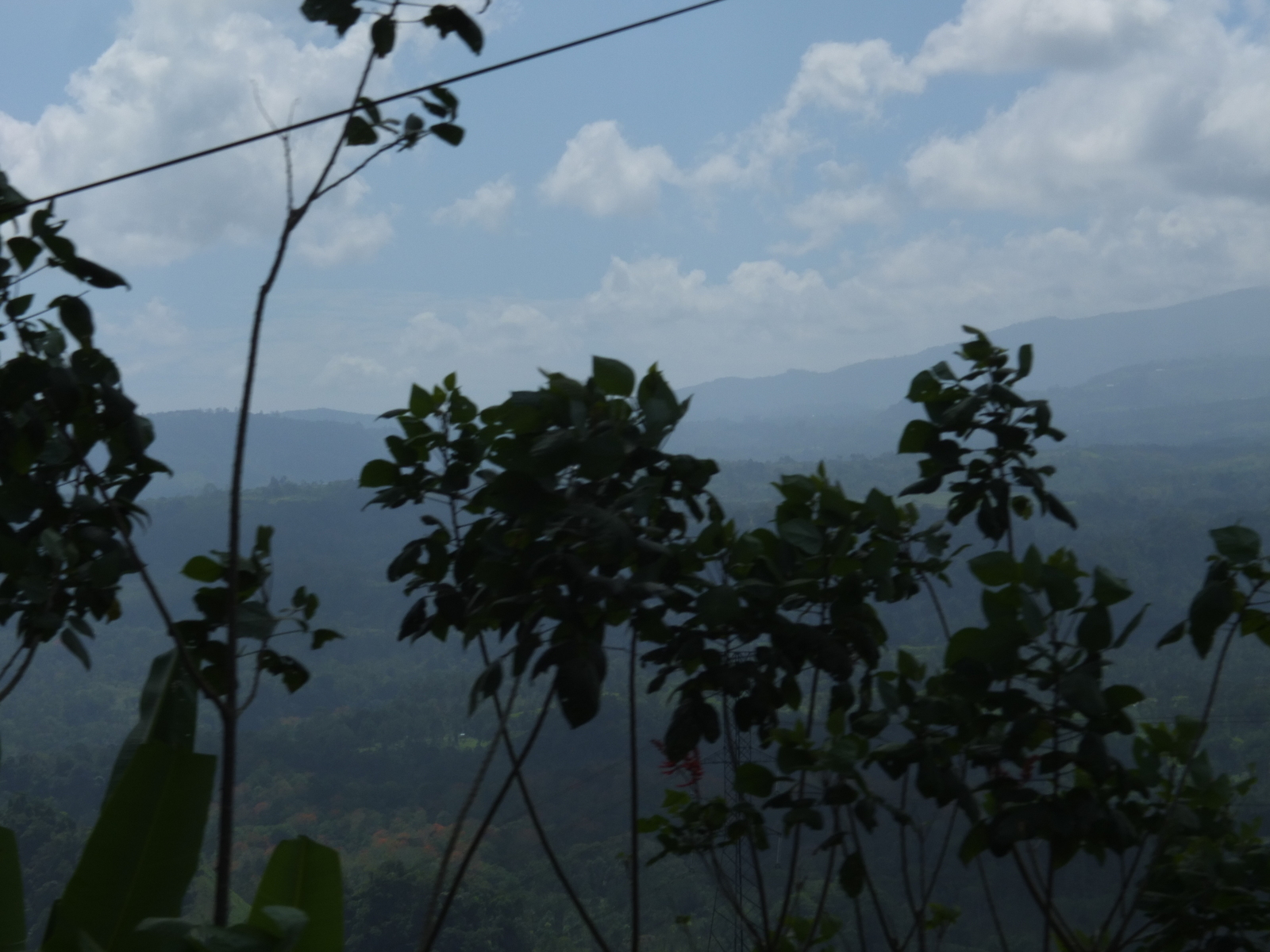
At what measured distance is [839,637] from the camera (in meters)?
1.52

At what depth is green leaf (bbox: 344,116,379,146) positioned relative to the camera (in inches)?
57.2

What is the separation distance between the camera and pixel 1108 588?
4.09ft

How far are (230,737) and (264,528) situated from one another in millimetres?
428

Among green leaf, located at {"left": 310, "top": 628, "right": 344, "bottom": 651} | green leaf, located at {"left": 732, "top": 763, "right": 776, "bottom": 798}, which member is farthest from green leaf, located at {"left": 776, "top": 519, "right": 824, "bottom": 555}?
green leaf, located at {"left": 310, "top": 628, "right": 344, "bottom": 651}

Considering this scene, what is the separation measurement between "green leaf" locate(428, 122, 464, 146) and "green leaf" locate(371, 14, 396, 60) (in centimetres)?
17

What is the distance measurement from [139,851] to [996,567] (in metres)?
1.14

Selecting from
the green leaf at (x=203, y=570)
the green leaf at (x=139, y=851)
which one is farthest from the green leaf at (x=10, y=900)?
the green leaf at (x=203, y=570)

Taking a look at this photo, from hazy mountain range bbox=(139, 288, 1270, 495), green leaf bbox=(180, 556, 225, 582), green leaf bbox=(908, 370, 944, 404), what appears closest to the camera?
green leaf bbox=(180, 556, 225, 582)

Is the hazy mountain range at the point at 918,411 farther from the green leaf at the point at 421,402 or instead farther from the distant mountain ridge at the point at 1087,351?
the green leaf at the point at 421,402

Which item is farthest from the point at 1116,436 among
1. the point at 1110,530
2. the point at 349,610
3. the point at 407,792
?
the point at 407,792

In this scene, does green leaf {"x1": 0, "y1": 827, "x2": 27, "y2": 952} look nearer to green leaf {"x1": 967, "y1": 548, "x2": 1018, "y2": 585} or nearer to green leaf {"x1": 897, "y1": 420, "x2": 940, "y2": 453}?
green leaf {"x1": 967, "y1": 548, "x2": 1018, "y2": 585}

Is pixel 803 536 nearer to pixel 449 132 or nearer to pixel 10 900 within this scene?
pixel 449 132

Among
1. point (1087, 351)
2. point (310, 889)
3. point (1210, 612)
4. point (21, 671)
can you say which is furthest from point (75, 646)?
point (1087, 351)

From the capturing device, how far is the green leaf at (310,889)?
96cm
